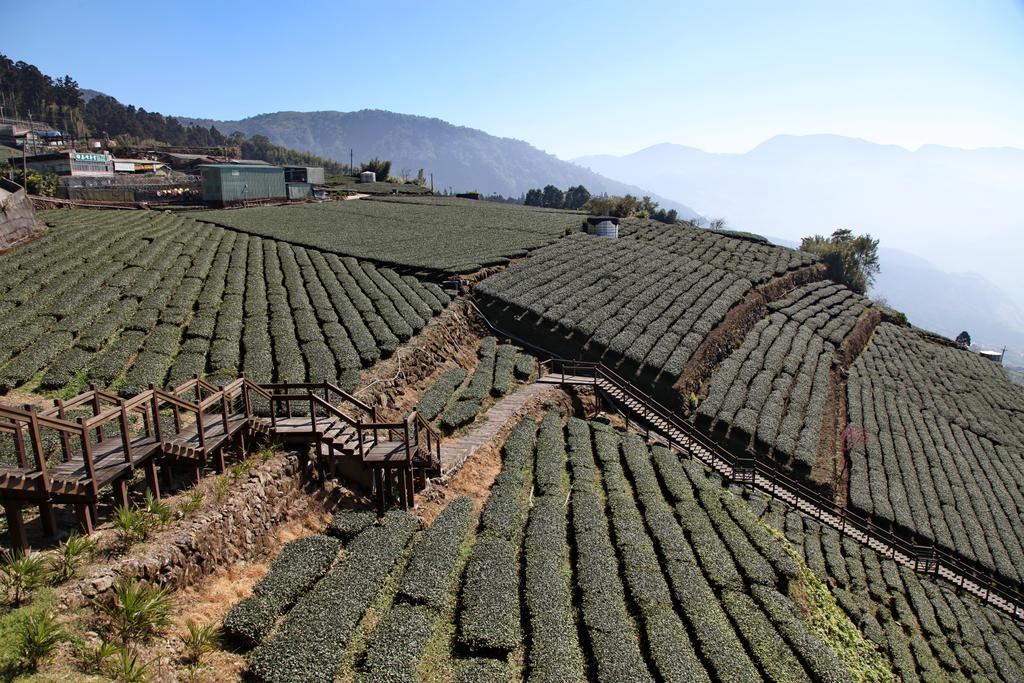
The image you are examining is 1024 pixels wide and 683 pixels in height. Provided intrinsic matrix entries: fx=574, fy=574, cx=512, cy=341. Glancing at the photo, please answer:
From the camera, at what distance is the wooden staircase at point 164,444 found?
1038cm

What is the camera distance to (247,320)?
26.6 meters

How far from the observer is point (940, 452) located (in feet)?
116

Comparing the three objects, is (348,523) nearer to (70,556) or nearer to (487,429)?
(70,556)

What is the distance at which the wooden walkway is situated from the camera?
20031 mm

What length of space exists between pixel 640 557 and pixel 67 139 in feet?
518

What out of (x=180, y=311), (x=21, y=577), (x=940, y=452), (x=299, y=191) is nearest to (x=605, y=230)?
(x=940, y=452)

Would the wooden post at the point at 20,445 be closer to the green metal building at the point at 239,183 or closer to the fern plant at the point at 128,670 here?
the fern plant at the point at 128,670

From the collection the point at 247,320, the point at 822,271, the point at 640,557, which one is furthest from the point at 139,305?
the point at 822,271

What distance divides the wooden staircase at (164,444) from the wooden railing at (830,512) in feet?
50.0

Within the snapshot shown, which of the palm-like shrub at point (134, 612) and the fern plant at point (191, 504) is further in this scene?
the fern plant at point (191, 504)

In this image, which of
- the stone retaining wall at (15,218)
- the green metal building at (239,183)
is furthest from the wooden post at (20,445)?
the green metal building at (239,183)

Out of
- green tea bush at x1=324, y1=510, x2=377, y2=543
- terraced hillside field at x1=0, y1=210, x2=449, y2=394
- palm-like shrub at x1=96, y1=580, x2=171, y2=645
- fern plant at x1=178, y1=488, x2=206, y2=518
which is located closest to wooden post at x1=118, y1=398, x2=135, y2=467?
fern plant at x1=178, y1=488, x2=206, y2=518

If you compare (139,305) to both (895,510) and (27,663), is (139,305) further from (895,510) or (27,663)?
(895,510)

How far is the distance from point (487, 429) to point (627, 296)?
21.4 m
